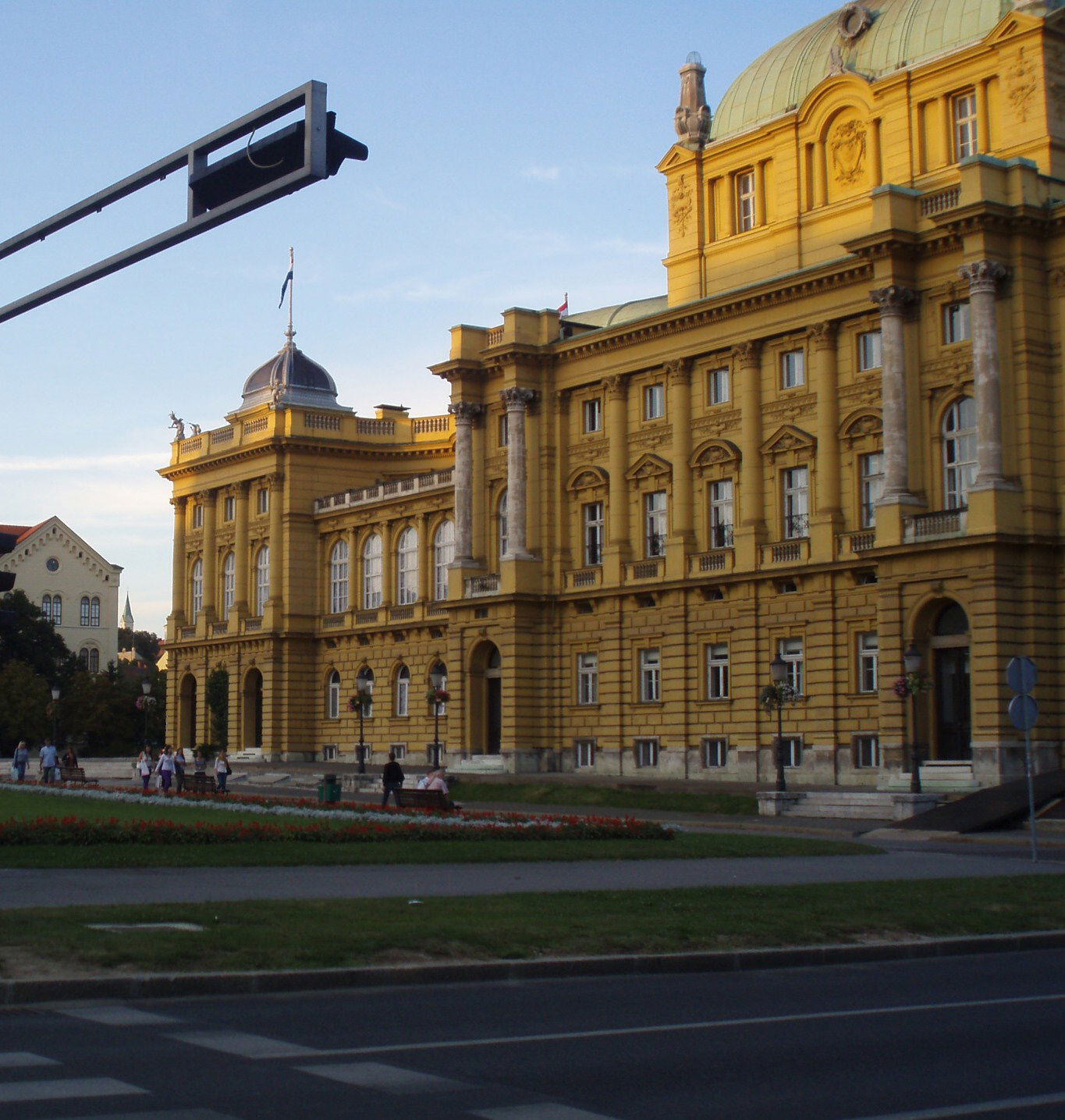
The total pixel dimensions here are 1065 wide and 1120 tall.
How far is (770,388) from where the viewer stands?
61.8 meters

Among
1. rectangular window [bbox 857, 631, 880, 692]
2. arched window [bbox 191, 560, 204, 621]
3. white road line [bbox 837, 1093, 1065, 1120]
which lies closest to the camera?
white road line [bbox 837, 1093, 1065, 1120]

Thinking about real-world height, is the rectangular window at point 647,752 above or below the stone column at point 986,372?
below

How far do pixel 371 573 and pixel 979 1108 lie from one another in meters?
79.7

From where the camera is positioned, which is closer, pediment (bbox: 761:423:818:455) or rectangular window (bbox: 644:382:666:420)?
pediment (bbox: 761:423:818:455)

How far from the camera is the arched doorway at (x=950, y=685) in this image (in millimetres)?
52938

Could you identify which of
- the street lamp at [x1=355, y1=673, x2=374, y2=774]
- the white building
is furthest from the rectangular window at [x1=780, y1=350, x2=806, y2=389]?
the white building

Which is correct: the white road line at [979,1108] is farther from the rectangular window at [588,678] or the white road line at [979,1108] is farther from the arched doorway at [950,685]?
the rectangular window at [588,678]

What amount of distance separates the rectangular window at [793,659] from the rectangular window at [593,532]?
11.1 m

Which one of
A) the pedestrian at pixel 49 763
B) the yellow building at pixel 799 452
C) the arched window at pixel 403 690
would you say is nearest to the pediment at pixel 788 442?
the yellow building at pixel 799 452

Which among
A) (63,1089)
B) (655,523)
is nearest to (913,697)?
(655,523)

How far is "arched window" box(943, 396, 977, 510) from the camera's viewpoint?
53.9 meters

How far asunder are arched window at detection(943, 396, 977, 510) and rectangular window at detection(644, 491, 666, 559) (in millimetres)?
14160

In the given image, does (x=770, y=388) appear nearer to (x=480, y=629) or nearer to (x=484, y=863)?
(x=480, y=629)

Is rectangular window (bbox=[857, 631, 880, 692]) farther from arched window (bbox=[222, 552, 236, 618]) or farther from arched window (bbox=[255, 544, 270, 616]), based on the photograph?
arched window (bbox=[222, 552, 236, 618])
